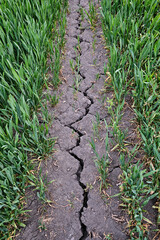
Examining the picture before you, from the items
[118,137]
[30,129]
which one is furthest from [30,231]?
[118,137]

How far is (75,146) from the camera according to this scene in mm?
1819

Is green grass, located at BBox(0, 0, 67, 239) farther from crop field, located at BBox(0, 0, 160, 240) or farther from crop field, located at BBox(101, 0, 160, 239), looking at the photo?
crop field, located at BBox(101, 0, 160, 239)

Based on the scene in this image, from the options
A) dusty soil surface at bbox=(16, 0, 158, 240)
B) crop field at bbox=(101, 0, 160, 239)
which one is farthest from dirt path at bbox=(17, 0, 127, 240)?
crop field at bbox=(101, 0, 160, 239)

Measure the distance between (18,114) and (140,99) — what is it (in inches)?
41.2

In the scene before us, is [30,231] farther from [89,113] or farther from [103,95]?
[103,95]

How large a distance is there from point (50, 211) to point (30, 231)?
6.8 inches

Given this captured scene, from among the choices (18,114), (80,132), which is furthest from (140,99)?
(18,114)

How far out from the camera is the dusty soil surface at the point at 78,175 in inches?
54.5

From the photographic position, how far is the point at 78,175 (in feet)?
5.40

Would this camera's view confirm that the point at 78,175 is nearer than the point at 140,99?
Yes

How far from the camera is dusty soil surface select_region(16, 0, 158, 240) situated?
1.38 meters

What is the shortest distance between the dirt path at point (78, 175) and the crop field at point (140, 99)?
0.43 ft

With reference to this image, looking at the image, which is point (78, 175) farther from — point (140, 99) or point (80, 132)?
point (140, 99)

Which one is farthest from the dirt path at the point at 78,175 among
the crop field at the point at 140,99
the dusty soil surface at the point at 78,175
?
the crop field at the point at 140,99
